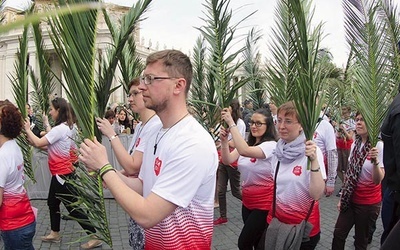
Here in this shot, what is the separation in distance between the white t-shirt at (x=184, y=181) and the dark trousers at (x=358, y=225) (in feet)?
8.71

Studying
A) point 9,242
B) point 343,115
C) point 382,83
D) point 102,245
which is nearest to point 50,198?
point 102,245

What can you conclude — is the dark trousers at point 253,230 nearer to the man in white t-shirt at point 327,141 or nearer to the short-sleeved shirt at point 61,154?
the man in white t-shirt at point 327,141

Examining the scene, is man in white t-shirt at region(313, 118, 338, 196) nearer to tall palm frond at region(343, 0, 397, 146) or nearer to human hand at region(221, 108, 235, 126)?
tall palm frond at region(343, 0, 397, 146)

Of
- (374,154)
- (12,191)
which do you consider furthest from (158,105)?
(374,154)

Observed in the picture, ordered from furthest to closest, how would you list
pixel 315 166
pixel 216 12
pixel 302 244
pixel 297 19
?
pixel 216 12, pixel 302 244, pixel 315 166, pixel 297 19

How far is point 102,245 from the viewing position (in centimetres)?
591

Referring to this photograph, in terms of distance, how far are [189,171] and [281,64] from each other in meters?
3.10

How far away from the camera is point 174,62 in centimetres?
229

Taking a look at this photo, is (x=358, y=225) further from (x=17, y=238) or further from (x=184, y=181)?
(x=17, y=238)

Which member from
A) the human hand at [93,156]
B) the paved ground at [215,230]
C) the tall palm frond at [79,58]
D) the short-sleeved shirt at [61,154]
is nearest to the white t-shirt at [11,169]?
the paved ground at [215,230]

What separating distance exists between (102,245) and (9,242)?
2.25 meters

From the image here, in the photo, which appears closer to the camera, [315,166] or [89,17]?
[89,17]

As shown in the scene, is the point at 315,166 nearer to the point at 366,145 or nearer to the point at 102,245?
the point at 366,145

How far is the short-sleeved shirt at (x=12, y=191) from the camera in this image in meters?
3.57
